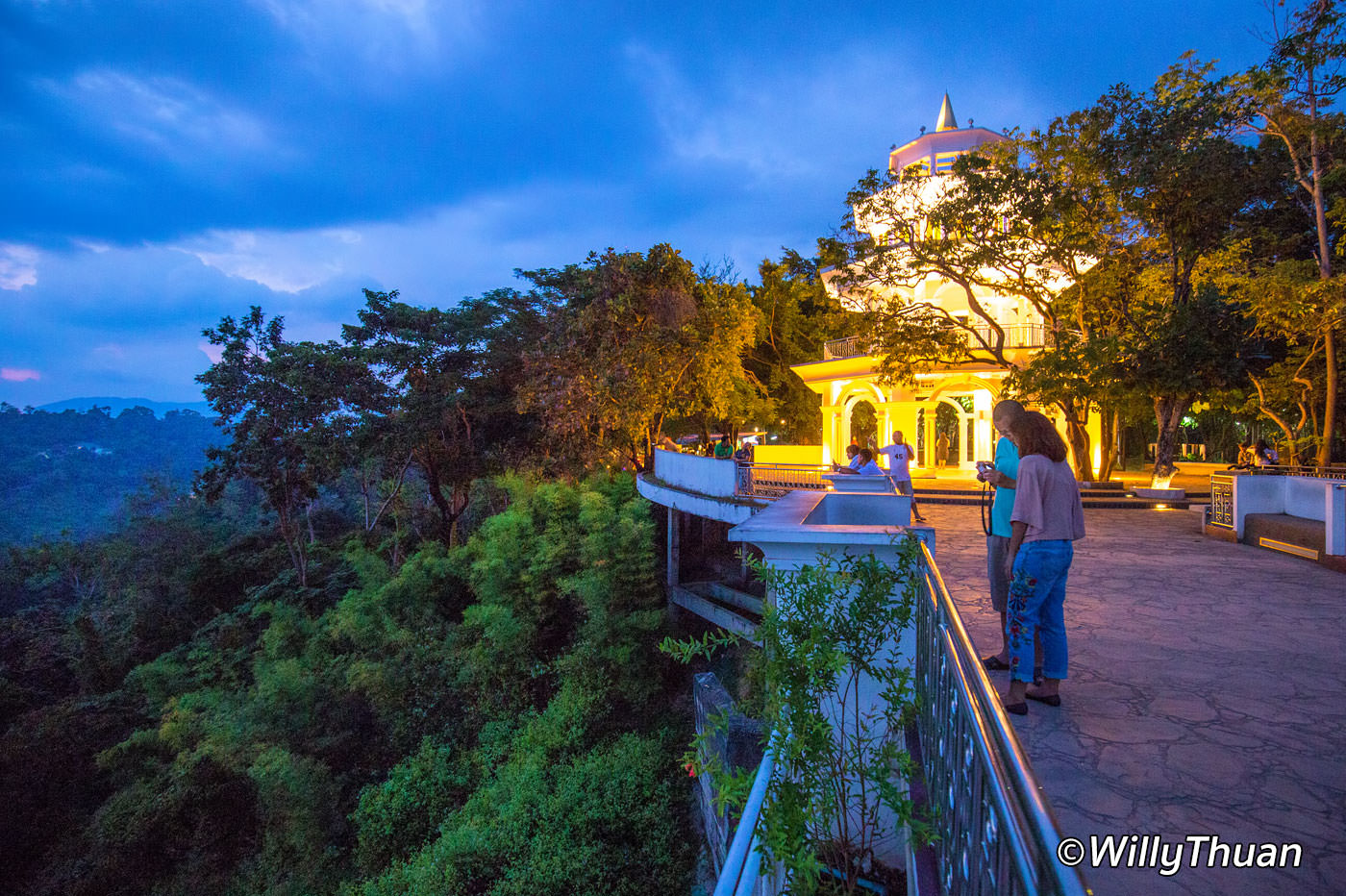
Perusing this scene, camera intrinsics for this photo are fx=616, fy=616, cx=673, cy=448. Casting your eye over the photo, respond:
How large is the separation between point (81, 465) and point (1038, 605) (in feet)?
251

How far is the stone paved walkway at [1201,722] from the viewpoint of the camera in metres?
2.21

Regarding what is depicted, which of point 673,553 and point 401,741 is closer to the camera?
point 401,741

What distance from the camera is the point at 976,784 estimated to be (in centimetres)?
133

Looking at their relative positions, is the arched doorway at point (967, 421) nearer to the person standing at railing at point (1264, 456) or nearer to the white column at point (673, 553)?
the person standing at railing at point (1264, 456)

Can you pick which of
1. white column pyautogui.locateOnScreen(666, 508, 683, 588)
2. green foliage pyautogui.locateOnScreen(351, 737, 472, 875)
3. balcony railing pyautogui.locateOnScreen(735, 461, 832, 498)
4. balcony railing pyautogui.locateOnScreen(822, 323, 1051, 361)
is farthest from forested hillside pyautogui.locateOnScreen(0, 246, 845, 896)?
balcony railing pyautogui.locateOnScreen(735, 461, 832, 498)

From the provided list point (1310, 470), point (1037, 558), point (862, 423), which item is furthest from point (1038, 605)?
point (862, 423)

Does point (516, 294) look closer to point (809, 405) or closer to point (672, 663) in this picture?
point (809, 405)

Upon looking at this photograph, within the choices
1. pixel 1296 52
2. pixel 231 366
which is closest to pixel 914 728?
pixel 1296 52

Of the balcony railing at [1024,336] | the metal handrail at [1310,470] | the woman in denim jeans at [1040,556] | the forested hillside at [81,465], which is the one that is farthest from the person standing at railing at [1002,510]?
the forested hillside at [81,465]

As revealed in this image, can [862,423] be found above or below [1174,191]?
below

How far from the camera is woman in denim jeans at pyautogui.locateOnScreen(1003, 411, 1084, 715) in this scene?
299 cm

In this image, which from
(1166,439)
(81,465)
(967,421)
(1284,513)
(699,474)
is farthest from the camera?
(81,465)

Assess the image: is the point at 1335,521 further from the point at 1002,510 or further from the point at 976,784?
the point at 976,784

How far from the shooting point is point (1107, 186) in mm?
14078
